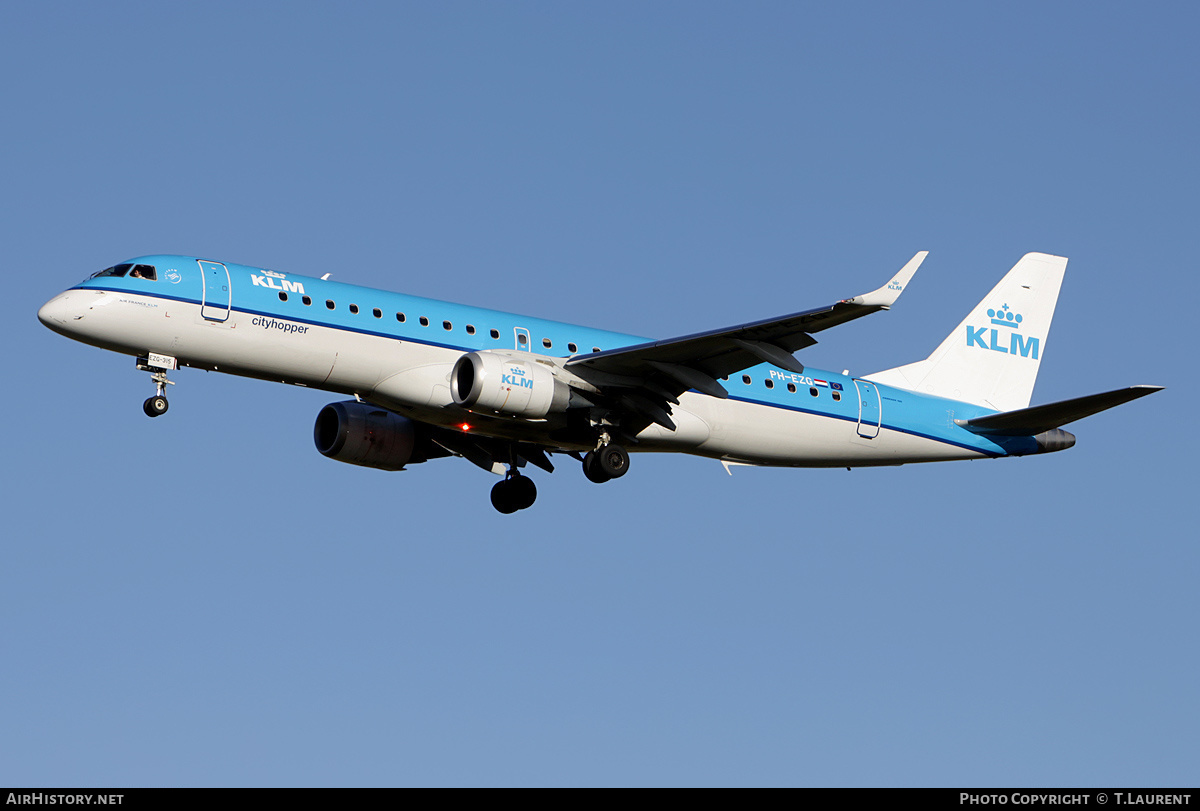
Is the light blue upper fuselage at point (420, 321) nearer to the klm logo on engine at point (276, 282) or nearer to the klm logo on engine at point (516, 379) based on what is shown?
the klm logo on engine at point (276, 282)

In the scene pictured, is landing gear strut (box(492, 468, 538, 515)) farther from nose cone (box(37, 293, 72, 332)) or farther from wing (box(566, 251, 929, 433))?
nose cone (box(37, 293, 72, 332))

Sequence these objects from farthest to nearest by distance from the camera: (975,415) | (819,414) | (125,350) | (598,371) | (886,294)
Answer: (975,415), (819,414), (598,371), (125,350), (886,294)

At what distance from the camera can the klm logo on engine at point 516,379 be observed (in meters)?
32.3

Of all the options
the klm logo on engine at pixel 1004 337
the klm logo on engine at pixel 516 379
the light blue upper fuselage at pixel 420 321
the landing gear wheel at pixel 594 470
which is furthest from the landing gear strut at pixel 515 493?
the klm logo on engine at pixel 1004 337

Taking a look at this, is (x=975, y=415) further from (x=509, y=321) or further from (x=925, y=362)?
(x=509, y=321)

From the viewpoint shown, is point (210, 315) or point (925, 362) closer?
point (210, 315)

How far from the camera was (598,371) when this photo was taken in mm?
33906

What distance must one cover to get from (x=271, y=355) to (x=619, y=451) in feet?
26.9

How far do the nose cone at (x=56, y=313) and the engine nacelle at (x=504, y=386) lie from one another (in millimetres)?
8040

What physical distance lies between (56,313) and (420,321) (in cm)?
751

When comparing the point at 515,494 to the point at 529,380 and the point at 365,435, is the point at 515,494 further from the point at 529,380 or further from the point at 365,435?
the point at 529,380

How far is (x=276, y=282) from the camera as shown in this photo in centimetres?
3250
